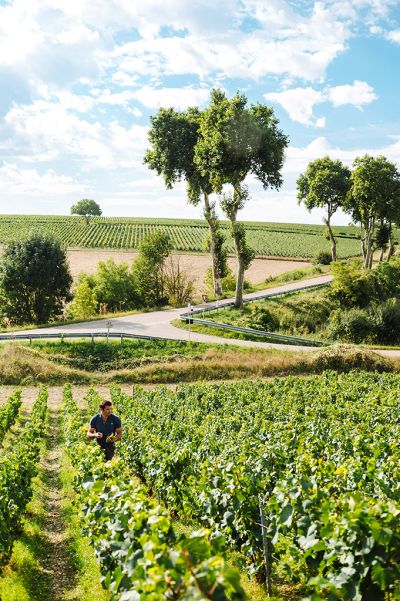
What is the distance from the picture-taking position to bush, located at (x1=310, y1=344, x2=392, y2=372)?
3005 cm

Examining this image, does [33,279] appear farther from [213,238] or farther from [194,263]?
[194,263]

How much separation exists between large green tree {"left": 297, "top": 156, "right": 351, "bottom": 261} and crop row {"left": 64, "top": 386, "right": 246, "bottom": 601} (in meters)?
52.3

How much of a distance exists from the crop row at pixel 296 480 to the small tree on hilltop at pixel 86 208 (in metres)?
127

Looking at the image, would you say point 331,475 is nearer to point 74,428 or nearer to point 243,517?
point 243,517

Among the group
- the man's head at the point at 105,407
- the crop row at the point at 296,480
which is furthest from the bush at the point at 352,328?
the man's head at the point at 105,407

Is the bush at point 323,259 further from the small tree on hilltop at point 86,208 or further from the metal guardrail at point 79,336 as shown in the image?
the small tree on hilltop at point 86,208

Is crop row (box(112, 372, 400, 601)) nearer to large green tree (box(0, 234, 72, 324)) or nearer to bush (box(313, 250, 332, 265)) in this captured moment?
large green tree (box(0, 234, 72, 324))

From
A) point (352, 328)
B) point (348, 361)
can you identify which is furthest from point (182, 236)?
point (348, 361)

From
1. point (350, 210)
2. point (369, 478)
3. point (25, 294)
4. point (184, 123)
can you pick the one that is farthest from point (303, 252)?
point (369, 478)

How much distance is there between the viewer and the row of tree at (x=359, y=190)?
173 ft

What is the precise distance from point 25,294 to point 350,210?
34.8 meters

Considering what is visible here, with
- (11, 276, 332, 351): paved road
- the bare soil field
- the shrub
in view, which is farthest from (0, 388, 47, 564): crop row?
the bare soil field

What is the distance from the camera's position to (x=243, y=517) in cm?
839

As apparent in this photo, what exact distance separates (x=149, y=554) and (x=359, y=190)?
5229 cm
